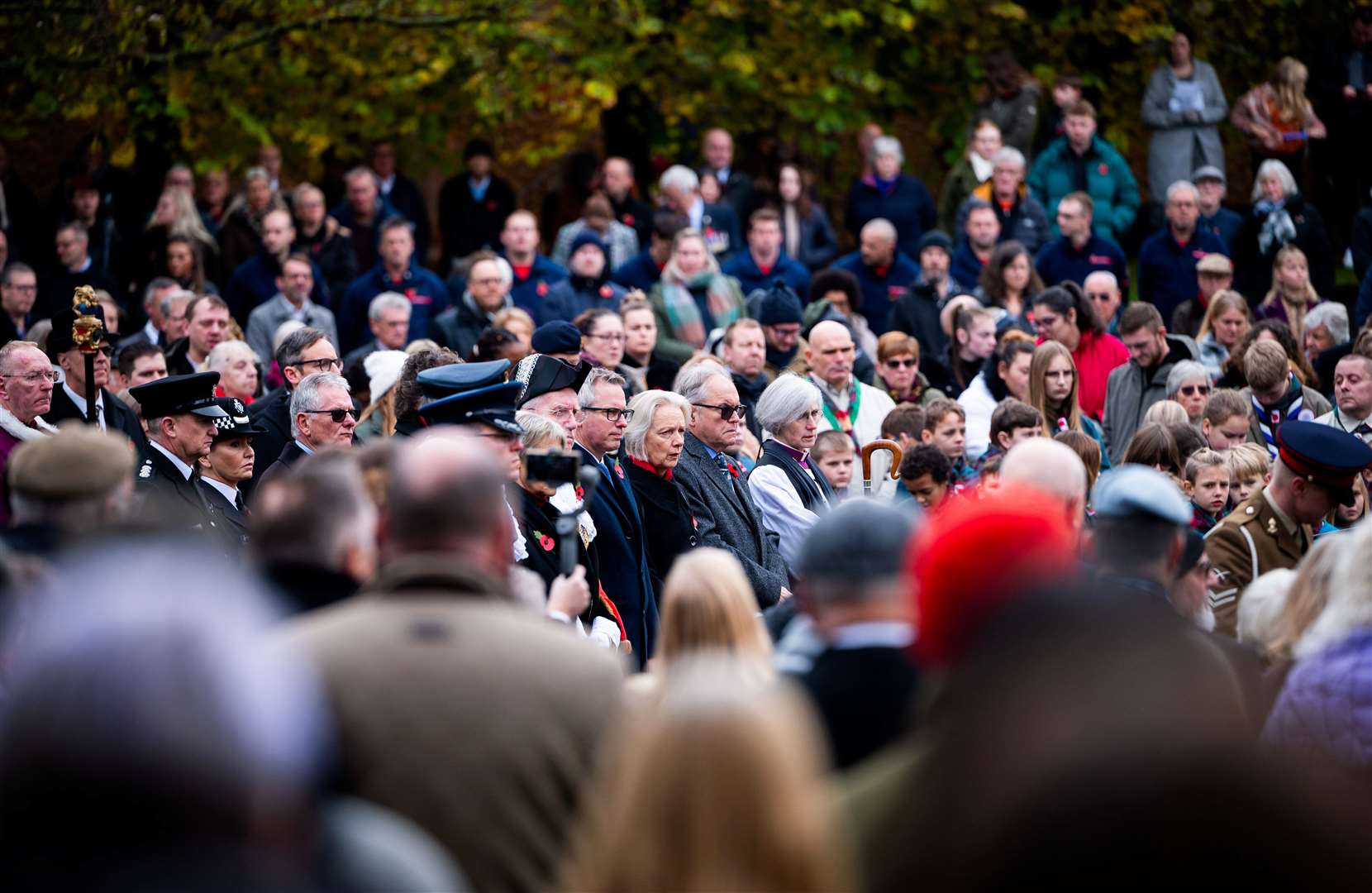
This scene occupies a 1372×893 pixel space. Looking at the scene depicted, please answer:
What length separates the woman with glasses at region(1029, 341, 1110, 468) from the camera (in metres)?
10.1

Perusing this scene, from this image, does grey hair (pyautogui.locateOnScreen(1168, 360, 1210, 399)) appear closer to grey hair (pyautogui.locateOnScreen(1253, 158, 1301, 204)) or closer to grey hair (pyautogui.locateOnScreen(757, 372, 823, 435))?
grey hair (pyautogui.locateOnScreen(757, 372, 823, 435))

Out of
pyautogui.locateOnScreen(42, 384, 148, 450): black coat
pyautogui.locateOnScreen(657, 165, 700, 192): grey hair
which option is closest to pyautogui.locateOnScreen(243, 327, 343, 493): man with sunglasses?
pyautogui.locateOnScreen(42, 384, 148, 450): black coat

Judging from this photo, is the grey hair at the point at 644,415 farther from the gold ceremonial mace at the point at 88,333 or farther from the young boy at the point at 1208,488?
the gold ceremonial mace at the point at 88,333

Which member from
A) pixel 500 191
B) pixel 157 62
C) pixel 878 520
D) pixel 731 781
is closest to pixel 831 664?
pixel 878 520

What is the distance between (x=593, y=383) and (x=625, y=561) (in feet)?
2.57

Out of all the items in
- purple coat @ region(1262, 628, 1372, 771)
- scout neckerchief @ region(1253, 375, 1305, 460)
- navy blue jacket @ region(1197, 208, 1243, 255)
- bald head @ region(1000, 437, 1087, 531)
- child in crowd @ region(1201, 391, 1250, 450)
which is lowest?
navy blue jacket @ region(1197, 208, 1243, 255)

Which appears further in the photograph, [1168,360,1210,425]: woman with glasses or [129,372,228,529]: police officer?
[1168,360,1210,425]: woman with glasses

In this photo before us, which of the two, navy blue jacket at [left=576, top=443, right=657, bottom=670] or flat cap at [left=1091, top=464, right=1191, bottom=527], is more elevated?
flat cap at [left=1091, top=464, right=1191, bottom=527]

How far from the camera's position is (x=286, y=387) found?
9.38 m

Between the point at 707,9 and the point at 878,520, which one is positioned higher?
the point at 878,520

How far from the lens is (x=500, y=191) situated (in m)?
15.6

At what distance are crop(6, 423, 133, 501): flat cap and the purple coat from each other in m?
3.08

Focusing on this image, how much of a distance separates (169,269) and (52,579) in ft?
31.4

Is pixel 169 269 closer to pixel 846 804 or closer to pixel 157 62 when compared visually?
pixel 157 62
